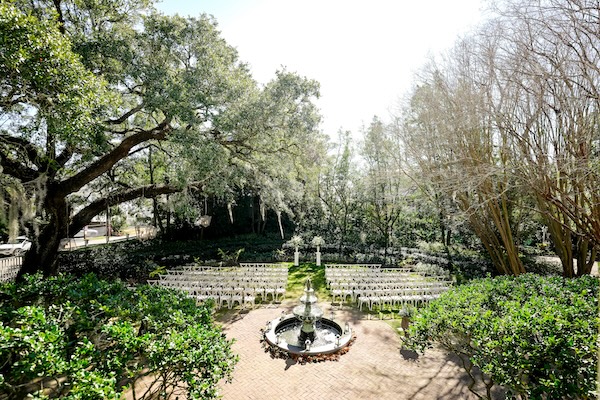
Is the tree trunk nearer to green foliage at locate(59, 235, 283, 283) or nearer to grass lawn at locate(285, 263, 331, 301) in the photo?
green foliage at locate(59, 235, 283, 283)

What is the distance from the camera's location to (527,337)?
14.3 ft

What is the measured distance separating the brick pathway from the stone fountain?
0.38 meters

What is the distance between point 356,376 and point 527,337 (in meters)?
4.21

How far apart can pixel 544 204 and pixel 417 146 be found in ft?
18.0

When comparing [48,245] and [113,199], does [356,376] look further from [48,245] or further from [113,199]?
[48,245]

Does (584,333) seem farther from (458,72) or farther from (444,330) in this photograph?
(458,72)

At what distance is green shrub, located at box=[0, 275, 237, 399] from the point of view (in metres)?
3.58

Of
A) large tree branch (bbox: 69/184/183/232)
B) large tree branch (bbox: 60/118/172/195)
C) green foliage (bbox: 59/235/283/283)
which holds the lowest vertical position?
green foliage (bbox: 59/235/283/283)

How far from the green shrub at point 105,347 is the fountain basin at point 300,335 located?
366 cm

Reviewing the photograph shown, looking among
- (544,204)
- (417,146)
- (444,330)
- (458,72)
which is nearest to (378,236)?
(417,146)

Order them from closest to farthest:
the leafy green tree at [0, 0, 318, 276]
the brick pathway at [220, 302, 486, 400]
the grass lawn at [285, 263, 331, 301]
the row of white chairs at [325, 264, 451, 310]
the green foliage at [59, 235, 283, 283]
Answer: the brick pathway at [220, 302, 486, 400]
the leafy green tree at [0, 0, 318, 276]
the row of white chairs at [325, 264, 451, 310]
the grass lawn at [285, 263, 331, 301]
the green foliage at [59, 235, 283, 283]

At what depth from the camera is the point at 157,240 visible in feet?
76.6

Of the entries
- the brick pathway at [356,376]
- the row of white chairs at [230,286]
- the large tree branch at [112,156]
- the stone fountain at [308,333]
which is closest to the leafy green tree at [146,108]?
the large tree branch at [112,156]

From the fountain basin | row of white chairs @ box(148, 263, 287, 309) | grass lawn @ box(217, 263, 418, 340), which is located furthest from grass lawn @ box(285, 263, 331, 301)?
the fountain basin
